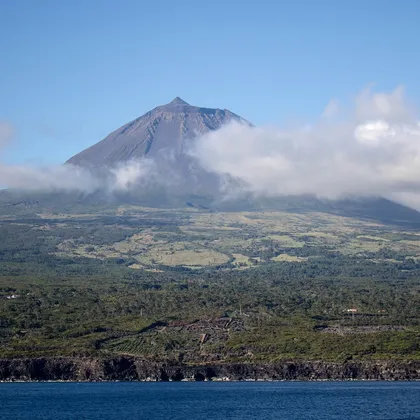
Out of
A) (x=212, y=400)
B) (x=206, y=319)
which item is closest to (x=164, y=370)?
(x=212, y=400)

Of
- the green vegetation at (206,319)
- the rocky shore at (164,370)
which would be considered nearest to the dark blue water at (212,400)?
the rocky shore at (164,370)

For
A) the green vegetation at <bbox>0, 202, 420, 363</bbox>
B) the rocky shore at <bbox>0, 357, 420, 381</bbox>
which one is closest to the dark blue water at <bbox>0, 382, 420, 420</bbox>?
the rocky shore at <bbox>0, 357, 420, 381</bbox>

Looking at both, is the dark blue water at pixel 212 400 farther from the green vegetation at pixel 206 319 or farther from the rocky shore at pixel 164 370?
the green vegetation at pixel 206 319

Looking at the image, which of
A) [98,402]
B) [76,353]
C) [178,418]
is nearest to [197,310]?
[76,353]

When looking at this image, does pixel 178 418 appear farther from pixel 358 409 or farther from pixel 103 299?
pixel 103 299

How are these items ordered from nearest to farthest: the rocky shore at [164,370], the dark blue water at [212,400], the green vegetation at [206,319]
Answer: the dark blue water at [212,400]
the rocky shore at [164,370]
the green vegetation at [206,319]

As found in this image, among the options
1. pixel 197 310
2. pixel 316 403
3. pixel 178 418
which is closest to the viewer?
pixel 178 418
